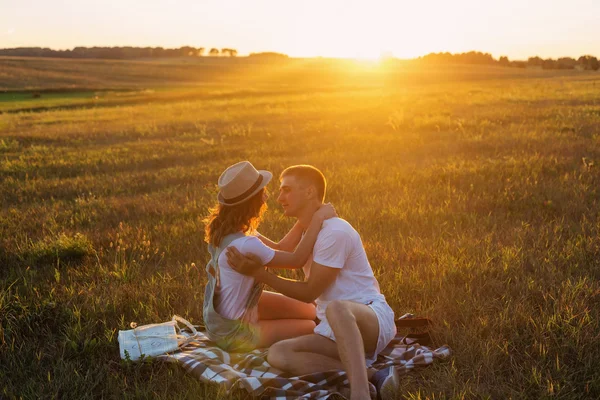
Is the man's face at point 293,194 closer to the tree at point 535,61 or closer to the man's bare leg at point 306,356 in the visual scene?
the man's bare leg at point 306,356

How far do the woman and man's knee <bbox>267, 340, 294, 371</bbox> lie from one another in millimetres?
457

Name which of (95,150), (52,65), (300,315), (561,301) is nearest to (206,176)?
(95,150)

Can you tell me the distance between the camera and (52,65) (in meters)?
85.2

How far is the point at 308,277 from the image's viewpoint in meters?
4.21

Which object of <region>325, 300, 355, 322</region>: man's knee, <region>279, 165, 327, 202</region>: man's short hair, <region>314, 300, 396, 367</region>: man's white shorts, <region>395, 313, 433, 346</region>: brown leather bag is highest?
<region>279, 165, 327, 202</region>: man's short hair

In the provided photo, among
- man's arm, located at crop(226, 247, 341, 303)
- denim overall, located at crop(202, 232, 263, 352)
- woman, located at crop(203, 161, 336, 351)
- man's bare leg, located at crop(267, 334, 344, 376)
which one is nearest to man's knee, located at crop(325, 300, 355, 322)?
man's arm, located at crop(226, 247, 341, 303)

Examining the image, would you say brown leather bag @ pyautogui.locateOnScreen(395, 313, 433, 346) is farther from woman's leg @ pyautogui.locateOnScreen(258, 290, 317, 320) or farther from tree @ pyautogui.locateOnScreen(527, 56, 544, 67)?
tree @ pyautogui.locateOnScreen(527, 56, 544, 67)

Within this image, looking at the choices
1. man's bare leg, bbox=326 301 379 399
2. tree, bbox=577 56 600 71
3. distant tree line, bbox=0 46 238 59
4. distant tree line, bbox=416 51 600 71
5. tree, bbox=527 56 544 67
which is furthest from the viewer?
distant tree line, bbox=0 46 238 59

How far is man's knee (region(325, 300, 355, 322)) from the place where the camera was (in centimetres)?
375

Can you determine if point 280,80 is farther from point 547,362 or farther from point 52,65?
point 547,362

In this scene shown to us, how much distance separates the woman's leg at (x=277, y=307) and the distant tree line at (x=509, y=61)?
94934mm

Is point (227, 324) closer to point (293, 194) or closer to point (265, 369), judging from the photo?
point (265, 369)

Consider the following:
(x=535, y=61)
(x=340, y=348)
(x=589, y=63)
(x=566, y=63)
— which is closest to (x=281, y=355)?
(x=340, y=348)

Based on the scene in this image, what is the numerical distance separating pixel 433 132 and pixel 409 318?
11757 mm
